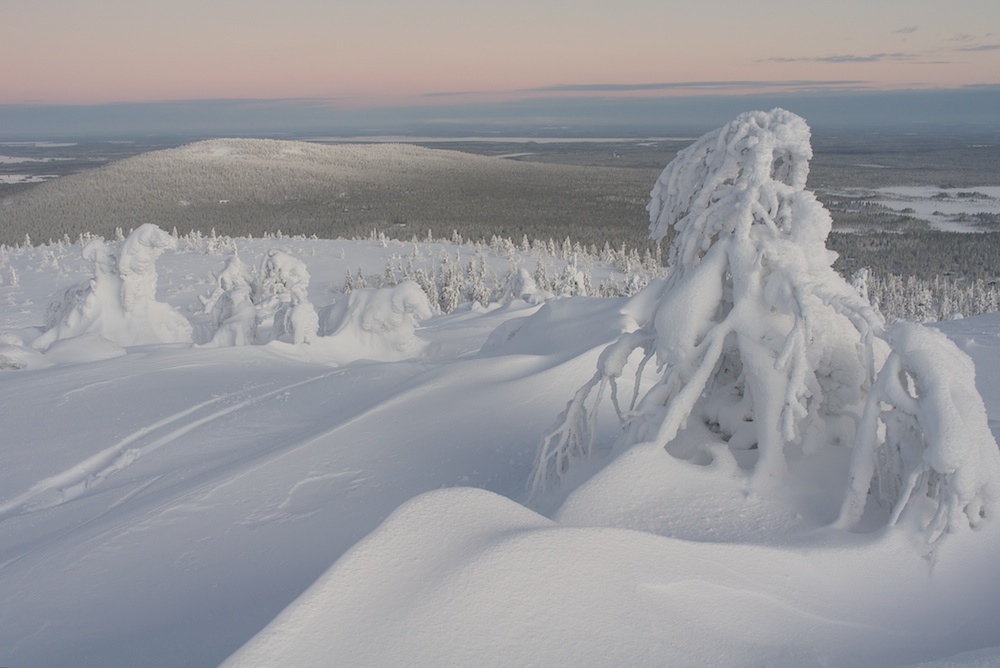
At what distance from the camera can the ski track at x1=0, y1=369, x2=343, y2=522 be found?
21.2 feet

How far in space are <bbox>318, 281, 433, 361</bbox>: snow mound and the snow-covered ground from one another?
9.37 meters

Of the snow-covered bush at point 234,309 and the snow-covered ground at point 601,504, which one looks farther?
the snow-covered bush at point 234,309

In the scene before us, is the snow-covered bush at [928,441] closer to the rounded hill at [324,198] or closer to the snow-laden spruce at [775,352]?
the snow-laden spruce at [775,352]

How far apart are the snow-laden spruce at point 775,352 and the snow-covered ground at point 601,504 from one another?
0.8 inches

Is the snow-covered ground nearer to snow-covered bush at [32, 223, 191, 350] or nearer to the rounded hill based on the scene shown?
snow-covered bush at [32, 223, 191, 350]

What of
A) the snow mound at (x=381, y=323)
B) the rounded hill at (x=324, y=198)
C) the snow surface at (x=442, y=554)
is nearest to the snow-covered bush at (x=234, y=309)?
the snow mound at (x=381, y=323)

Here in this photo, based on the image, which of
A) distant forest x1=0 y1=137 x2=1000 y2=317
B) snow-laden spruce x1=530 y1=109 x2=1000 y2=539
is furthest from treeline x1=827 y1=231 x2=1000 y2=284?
snow-laden spruce x1=530 y1=109 x2=1000 y2=539

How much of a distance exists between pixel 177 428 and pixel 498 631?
22.8ft

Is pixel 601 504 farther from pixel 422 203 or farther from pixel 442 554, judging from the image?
pixel 422 203

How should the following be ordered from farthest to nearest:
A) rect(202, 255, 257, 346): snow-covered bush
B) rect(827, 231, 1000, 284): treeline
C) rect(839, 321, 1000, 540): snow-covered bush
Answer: rect(827, 231, 1000, 284): treeline → rect(202, 255, 257, 346): snow-covered bush → rect(839, 321, 1000, 540): snow-covered bush

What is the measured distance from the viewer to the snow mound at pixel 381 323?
18.0 m

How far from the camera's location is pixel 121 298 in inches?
752

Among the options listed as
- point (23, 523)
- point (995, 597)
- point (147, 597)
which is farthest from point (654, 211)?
point (23, 523)

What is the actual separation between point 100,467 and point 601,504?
234 inches
